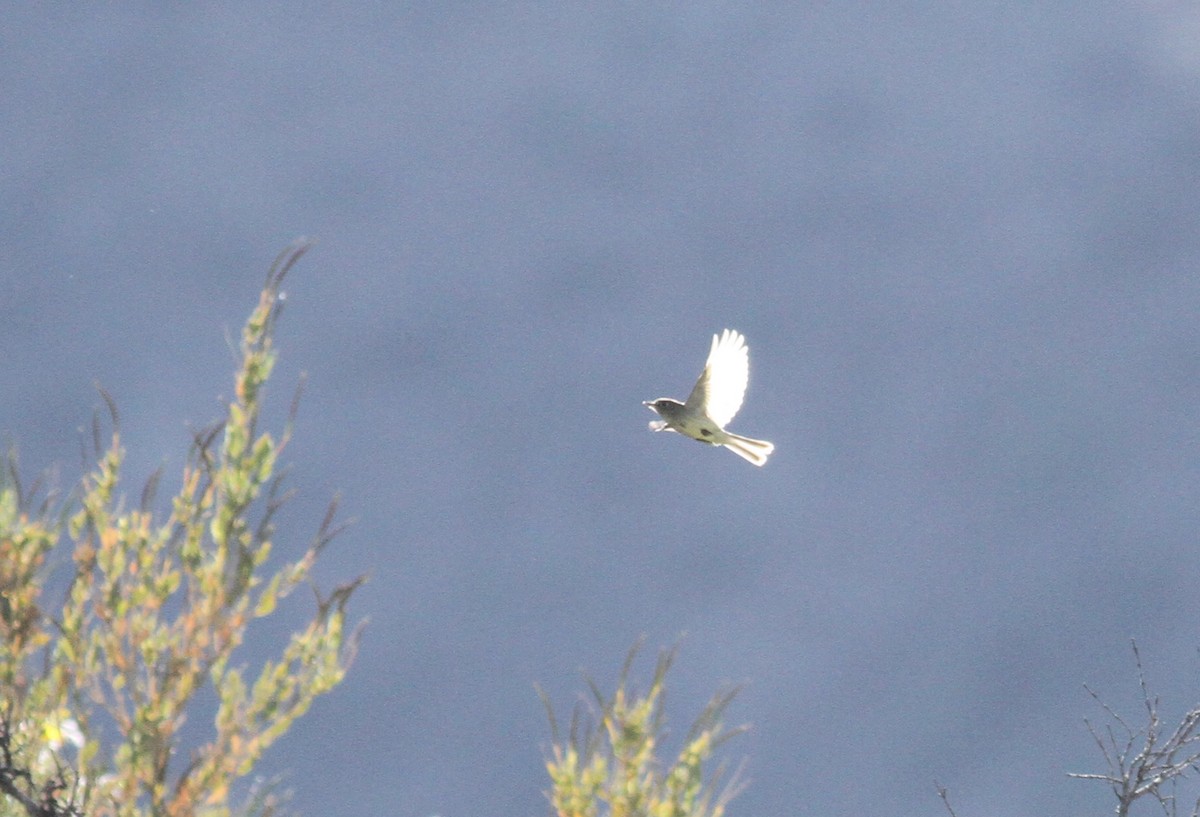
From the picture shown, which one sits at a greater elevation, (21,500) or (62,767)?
(21,500)

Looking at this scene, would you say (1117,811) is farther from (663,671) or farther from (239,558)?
(239,558)

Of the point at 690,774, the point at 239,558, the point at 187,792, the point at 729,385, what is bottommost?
the point at 187,792

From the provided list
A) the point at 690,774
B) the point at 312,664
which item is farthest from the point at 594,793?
the point at 312,664

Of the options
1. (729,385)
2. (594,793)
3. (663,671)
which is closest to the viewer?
(663,671)
